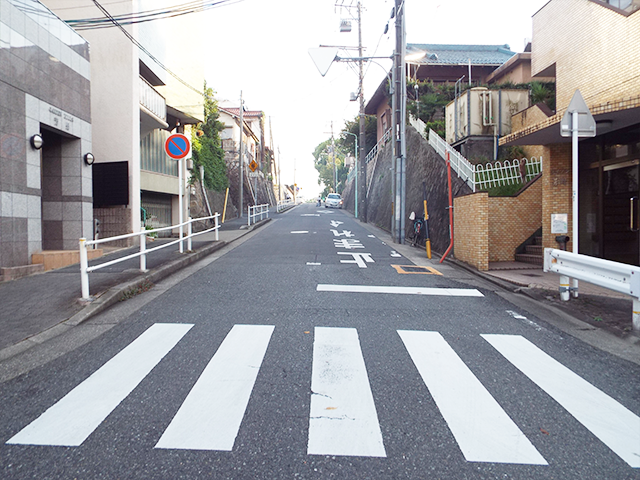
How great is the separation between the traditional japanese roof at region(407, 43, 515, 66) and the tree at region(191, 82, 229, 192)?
13.7m

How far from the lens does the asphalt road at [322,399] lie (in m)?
2.77

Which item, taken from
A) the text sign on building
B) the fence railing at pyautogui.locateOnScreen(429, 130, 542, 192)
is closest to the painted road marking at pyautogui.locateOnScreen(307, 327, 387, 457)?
the text sign on building

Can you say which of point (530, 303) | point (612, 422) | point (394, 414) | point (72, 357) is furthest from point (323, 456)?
point (530, 303)

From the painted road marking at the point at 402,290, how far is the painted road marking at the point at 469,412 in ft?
9.43

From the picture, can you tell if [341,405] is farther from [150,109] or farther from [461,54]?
[461,54]

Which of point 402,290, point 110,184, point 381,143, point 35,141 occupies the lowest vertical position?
point 402,290

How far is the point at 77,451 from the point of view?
113 inches

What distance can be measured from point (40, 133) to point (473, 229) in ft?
33.9

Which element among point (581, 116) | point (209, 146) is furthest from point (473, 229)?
point (209, 146)

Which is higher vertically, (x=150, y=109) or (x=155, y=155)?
(x=150, y=109)

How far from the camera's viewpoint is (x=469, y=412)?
3.42 metres

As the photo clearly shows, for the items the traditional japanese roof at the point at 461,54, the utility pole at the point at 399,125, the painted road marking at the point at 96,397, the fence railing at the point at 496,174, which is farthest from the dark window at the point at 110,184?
the traditional japanese roof at the point at 461,54

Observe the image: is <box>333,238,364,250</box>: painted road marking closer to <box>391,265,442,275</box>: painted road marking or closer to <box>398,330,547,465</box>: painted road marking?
<box>391,265,442,275</box>: painted road marking

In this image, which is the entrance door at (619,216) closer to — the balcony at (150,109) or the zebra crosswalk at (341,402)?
the zebra crosswalk at (341,402)
